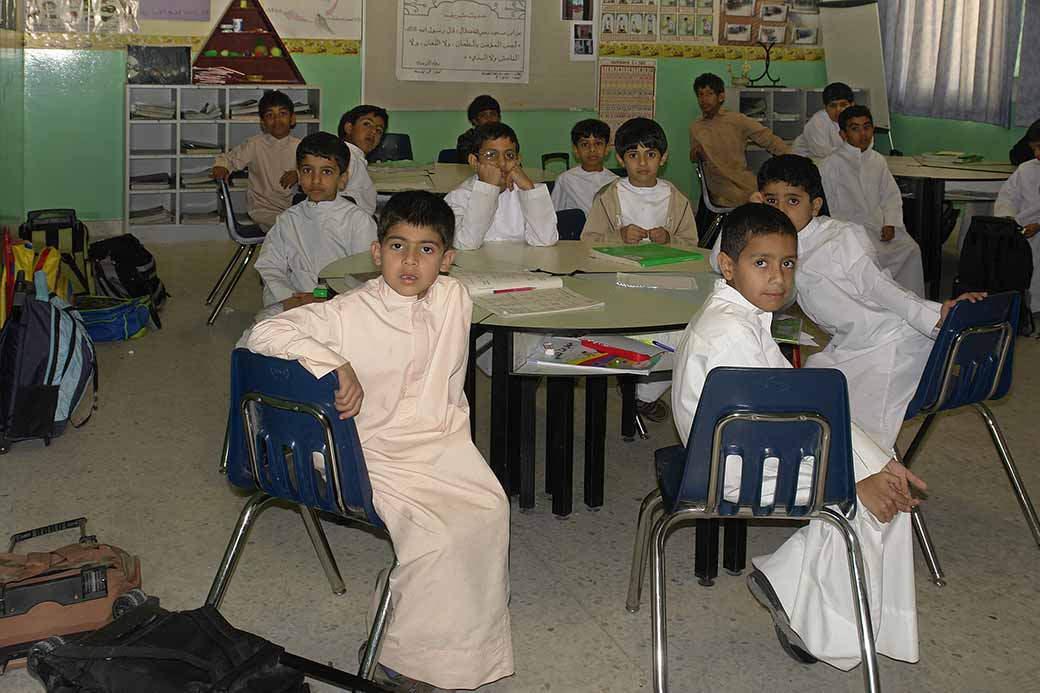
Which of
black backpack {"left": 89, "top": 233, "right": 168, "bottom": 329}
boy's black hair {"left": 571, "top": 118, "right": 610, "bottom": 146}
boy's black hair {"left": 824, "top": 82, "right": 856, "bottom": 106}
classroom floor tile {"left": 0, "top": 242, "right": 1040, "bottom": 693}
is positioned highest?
boy's black hair {"left": 824, "top": 82, "right": 856, "bottom": 106}

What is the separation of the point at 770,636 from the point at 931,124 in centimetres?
685

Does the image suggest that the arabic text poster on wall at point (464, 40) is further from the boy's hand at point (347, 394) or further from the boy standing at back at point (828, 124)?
the boy's hand at point (347, 394)

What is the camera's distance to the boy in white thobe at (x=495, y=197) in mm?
3988

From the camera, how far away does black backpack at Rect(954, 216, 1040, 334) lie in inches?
220

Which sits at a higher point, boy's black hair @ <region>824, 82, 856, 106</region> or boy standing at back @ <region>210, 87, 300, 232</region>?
boy's black hair @ <region>824, 82, 856, 106</region>

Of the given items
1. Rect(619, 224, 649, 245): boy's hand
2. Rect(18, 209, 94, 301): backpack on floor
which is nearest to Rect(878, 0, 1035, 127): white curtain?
Rect(619, 224, 649, 245): boy's hand

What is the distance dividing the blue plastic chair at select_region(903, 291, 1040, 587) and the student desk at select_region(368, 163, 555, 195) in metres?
2.89

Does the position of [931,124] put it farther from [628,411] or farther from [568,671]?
[568,671]

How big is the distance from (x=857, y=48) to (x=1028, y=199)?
348cm

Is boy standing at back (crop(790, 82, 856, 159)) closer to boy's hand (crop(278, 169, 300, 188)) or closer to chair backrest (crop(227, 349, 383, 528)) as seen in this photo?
boy's hand (crop(278, 169, 300, 188))

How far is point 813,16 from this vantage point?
934cm

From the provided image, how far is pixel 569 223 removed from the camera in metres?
4.63

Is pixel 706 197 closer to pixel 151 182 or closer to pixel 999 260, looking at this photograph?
pixel 999 260

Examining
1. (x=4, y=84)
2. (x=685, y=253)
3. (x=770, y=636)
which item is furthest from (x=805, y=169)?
(x=4, y=84)
